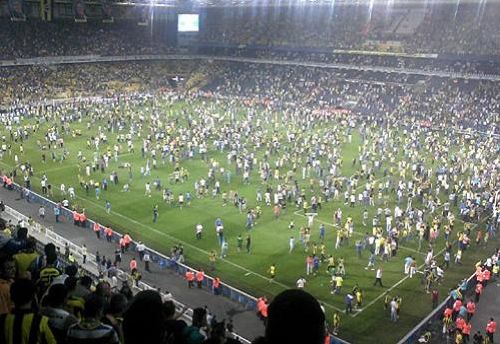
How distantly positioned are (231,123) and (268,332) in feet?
156

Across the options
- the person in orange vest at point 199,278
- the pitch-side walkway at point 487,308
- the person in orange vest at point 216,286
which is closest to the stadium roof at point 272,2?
the pitch-side walkway at point 487,308

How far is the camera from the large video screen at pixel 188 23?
270 feet

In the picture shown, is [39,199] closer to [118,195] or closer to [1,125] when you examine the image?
[118,195]

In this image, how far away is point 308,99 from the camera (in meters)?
65.4

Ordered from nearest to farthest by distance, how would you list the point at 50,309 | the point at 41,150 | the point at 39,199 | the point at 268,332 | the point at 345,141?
the point at 268,332 → the point at 50,309 → the point at 39,199 → the point at 41,150 → the point at 345,141

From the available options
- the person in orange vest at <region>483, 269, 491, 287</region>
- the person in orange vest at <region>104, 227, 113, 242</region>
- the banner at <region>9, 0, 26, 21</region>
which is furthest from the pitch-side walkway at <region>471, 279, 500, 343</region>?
the banner at <region>9, 0, 26, 21</region>

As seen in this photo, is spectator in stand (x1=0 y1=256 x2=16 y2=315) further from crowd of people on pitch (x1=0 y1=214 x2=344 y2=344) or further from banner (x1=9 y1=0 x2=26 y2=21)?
banner (x1=9 y1=0 x2=26 y2=21)

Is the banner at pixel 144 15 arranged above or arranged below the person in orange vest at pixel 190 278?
above

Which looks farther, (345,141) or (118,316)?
(345,141)

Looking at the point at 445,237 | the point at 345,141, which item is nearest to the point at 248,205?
the point at 445,237

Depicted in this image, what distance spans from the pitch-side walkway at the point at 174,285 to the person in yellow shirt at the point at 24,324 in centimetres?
1182

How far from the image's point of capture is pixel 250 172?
35.5 m

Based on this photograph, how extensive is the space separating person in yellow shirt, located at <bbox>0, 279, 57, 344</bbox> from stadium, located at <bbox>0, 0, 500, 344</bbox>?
0.06 feet

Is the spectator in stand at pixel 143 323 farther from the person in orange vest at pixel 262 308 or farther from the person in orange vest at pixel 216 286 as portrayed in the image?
the person in orange vest at pixel 216 286
